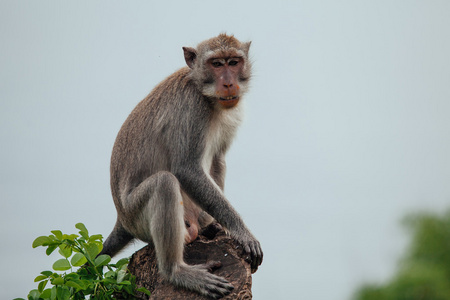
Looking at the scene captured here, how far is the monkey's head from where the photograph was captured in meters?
8.24

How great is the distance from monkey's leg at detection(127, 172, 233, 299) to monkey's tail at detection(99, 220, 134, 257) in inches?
58.7

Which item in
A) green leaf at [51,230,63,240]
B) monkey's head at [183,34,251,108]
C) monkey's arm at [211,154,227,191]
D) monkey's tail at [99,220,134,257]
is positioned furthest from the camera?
monkey's arm at [211,154,227,191]

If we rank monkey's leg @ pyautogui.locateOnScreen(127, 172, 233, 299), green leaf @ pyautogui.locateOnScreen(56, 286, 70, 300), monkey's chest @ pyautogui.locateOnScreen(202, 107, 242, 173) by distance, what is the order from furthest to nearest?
monkey's chest @ pyautogui.locateOnScreen(202, 107, 242, 173), monkey's leg @ pyautogui.locateOnScreen(127, 172, 233, 299), green leaf @ pyautogui.locateOnScreen(56, 286, 70, 300)

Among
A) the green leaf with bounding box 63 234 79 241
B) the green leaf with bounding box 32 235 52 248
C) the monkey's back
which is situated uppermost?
the monkey's back

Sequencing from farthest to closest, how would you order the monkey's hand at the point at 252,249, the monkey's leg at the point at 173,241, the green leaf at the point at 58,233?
the monkey's hand at the point at 252,249 < the monkey's leg at the point at 173,241 < the green leaf at the point at 58,233

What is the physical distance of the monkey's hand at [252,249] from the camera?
312 inches

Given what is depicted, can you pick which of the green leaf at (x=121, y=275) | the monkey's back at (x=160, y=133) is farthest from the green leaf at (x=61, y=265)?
→ the monkey's back at (x=160, y=133)

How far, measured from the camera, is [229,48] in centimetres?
843

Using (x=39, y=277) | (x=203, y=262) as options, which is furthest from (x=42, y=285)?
(x=203, y=262)

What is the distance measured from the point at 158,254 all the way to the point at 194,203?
1.21 meters

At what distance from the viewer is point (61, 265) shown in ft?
23.2

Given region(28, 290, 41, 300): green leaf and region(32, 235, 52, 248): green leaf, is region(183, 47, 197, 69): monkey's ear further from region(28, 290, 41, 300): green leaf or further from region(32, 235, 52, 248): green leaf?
region(28, 290, 41, 300): green leaf

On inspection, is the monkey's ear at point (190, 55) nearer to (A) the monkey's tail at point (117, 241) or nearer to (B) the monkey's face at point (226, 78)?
(B) the monkey's face at point (226, 78)

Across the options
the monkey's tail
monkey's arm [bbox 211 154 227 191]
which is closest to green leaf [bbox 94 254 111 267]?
the monkey's tail
